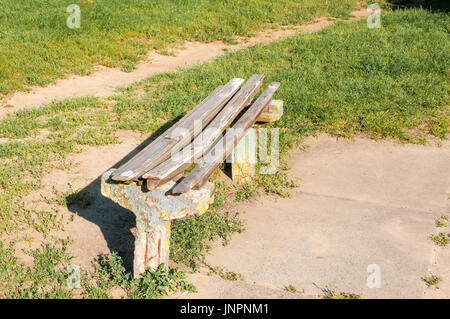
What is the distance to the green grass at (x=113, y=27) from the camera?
8773 millimetres

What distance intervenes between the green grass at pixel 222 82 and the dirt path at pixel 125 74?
41cm

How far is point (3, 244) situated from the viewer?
423cm

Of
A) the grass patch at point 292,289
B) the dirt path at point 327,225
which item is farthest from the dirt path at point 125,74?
the grass patch at point 292,289

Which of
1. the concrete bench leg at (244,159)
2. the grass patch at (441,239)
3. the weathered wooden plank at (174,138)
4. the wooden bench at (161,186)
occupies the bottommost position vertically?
the grass patch at (441,239)

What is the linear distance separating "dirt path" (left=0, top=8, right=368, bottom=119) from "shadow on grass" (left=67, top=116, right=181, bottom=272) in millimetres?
2762

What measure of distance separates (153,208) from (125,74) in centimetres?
571

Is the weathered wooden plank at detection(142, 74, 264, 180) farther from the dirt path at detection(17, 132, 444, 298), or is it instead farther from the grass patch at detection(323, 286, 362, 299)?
the grass patch at detection(323, 286, 362, 299)

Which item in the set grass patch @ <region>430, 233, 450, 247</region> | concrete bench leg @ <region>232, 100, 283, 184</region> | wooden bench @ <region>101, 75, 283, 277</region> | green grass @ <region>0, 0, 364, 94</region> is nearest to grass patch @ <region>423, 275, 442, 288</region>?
grass patch @ <region>430, 233, 450, 247</region>

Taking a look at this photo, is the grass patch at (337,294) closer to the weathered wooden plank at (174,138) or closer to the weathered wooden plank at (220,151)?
the weathered wooden plank at (220,151)

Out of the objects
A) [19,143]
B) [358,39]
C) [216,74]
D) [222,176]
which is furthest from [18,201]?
[358,39]

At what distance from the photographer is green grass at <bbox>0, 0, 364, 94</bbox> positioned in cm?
877

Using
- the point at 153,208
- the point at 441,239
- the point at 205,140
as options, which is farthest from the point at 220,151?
the point at 441,239
